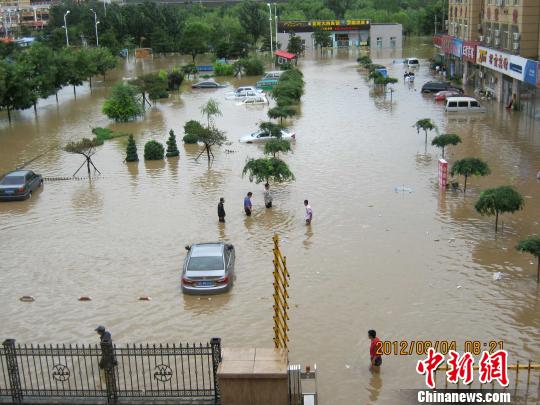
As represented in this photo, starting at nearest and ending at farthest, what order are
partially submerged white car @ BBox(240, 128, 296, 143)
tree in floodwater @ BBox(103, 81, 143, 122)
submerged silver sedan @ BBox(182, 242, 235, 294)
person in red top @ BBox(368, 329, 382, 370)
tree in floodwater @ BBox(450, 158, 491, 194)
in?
person in red top @ BBox(368, 329, 382, 370) → submerged silver sedan @ BBox(182, 242, 235, 294) → tree in floodwater @ BBox(450, 158, 491, 194) → partially submerged white car @ BBox(240, 128, 296, 143) → tree in floodwater @ BBox(103, 81, 143, 122)

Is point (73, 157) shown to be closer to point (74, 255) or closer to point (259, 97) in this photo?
point (74, 255)

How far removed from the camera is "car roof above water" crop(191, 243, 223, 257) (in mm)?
16547

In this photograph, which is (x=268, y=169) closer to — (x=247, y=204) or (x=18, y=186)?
(x=247, y=204)

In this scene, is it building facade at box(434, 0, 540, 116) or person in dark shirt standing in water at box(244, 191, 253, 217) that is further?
building facade at box(434, 0, 540, 116)

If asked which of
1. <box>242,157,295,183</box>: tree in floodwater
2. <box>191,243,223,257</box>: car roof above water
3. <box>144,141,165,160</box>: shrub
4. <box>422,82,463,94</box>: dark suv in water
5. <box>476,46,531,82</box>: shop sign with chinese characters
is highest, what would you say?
<box>476,46,531,82</box>: shop sign with chinese characters

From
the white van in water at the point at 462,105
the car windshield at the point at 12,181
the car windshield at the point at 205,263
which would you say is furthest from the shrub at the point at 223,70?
the car windshield at the point at 205,263

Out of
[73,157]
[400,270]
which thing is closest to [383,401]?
[400,270]

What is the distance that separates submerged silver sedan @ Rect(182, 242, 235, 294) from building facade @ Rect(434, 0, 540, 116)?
2396cm

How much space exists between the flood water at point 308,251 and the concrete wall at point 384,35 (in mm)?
58113

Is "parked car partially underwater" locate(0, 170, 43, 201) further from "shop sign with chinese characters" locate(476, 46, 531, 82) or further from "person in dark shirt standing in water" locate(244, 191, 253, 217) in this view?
"shop sign with chinese characters" locate(476, 46, 531, 82)

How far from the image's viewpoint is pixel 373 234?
1966cm

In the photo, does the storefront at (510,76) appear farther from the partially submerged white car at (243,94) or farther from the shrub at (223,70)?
the shrub at (223,70)

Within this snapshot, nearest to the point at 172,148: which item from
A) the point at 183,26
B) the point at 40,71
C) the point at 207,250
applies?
the point at 207,250

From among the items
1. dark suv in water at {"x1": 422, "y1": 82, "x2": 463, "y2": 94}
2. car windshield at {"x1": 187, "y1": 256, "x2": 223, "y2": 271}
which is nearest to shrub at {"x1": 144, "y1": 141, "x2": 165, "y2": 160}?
car windshield at {"x1": 187, "y1": 256, "x2": 223, "y2": 271}
